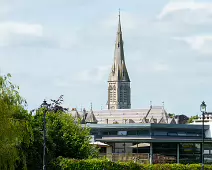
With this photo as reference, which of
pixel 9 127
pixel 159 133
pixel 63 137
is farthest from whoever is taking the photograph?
pixel 159 133

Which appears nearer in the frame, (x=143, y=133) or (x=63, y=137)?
(x=63, y=137)

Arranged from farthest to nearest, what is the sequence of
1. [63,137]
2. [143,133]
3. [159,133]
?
[159,133] → [143,133] → [63,137]

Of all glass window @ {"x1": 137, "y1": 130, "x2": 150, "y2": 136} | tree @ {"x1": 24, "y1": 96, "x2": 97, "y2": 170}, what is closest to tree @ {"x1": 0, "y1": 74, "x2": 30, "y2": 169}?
tree @ {"x1": 24, "y1": 96, "x2": 97, "y2": 170}

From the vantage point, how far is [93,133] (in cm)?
8312

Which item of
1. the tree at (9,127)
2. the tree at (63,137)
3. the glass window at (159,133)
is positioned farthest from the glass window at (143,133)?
the tree at (9,127)

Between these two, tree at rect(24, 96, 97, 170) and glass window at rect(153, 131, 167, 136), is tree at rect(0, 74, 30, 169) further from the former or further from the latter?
glass window at rect(153, 131, 167, 136)

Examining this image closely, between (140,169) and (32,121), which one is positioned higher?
(32,121)

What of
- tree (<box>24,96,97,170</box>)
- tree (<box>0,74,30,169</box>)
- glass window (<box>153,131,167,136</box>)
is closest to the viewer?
tree (<box>0,74,30,169</box>)

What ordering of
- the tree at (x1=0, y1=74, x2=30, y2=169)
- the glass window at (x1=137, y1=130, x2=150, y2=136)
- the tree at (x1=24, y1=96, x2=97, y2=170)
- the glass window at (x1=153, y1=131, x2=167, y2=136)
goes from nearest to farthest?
the tree at (x1=0, y1=74, x2=30, y2=169), the tree at (x1=24, y1=96, x2=97, y2=170), the glass window at (x1=137, y1=130, x2=150, y2=136), the glass window at (x1=153, y1=131, x2=167, y2=136)

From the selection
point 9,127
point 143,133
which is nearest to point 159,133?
point 143,133

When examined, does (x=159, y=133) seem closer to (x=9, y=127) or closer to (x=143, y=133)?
(x=143, y=133)

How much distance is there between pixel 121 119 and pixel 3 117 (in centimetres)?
15967

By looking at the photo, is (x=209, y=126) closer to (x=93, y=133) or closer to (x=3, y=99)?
(x=93, y=133)

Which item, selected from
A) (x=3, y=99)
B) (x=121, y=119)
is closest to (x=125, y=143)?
(x=3, y=99)
